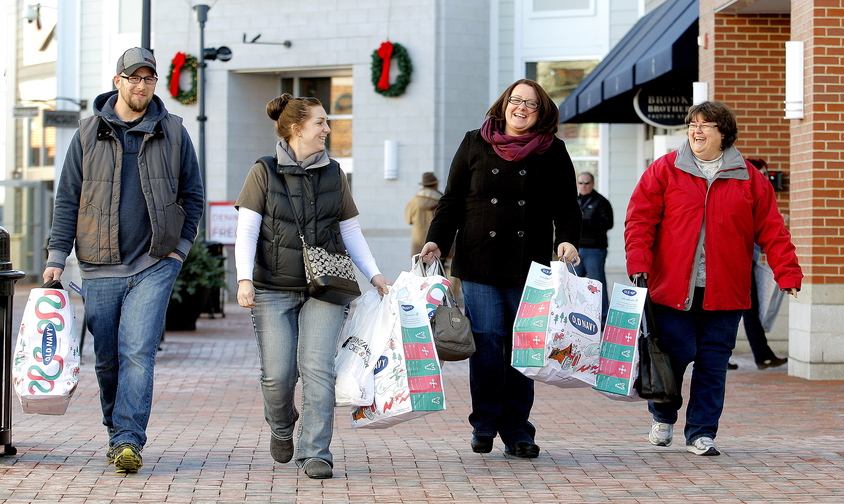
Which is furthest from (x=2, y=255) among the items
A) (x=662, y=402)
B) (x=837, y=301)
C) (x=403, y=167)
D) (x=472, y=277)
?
(x=403, y=167)

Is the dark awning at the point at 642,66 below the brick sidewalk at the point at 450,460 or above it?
above

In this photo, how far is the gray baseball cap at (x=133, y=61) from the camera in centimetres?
555

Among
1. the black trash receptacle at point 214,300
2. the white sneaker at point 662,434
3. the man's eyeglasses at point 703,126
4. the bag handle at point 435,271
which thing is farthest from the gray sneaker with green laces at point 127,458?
the black trash receptacle at point 214,300

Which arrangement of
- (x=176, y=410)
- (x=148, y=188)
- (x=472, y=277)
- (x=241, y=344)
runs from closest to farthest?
(x=148, y=188) → (x=472, y=277) → (x=176, y=410) → (x=241, y=344)

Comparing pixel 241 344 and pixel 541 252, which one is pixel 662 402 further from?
pixel 241 344

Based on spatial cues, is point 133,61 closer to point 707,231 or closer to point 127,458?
point 127,458

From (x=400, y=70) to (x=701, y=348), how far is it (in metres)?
14.9

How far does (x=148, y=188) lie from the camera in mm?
5547

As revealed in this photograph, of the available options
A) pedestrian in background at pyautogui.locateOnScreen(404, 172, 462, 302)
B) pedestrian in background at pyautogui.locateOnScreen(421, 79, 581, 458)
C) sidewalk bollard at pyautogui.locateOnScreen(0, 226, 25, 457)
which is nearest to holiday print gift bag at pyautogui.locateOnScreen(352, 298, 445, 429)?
pedestrian in background at pyautogui.locateOnScreen(421, 79, 581, 458)

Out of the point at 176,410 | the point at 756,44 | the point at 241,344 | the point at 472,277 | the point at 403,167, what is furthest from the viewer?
the point at 403,167

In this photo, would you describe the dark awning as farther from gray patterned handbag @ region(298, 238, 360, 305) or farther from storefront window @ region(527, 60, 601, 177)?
gray patterned handbag @ region(298, 238, 360, 305)

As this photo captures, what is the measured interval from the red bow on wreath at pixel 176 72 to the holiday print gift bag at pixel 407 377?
17.3 meters

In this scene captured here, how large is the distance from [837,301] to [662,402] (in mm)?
4188

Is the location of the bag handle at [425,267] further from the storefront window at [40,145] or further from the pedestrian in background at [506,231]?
the storefront window at [40,145]
